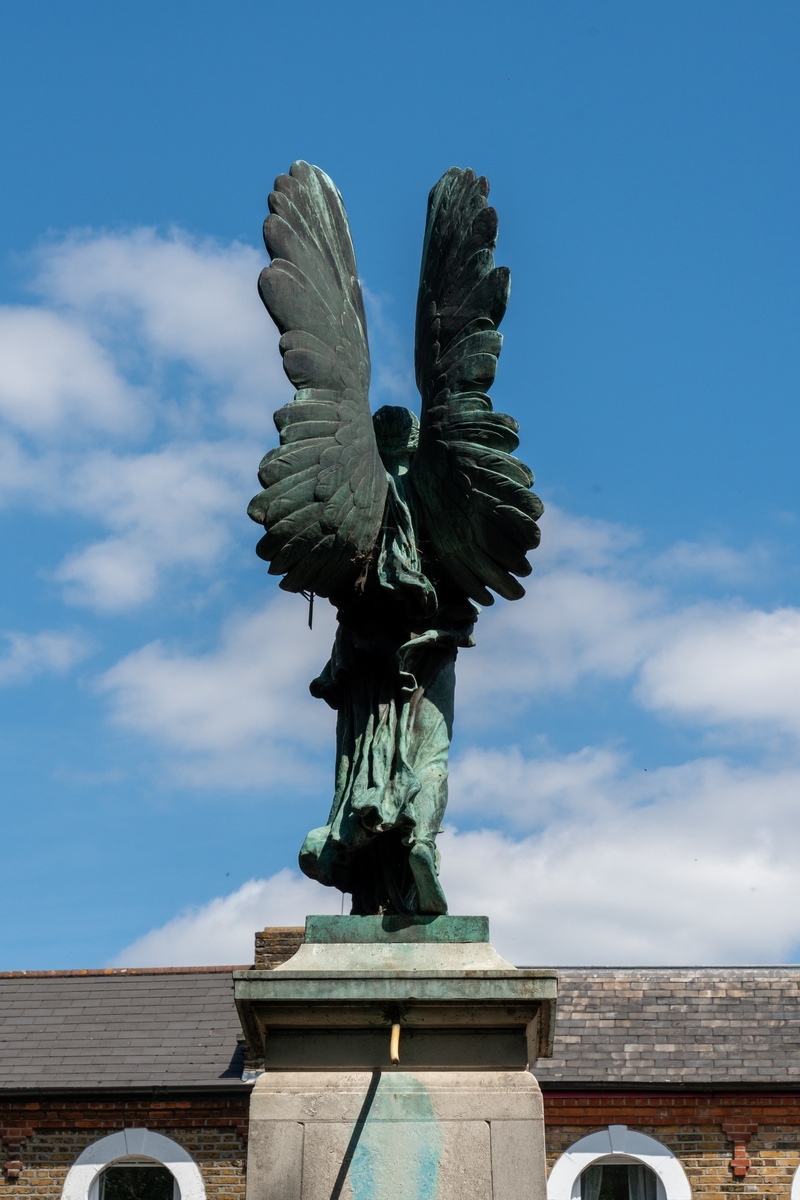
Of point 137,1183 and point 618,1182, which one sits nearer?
point 618,1182

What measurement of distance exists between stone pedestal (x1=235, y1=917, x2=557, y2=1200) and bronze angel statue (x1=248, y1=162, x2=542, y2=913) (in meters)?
0.34

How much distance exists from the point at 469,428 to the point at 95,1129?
1253 cm

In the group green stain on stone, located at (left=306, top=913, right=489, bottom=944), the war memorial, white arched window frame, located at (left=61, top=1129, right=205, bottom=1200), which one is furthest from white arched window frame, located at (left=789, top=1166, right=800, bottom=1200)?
green stain on stone, located at (left=306, top=913, right=489, bottom=944)

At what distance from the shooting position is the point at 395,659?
595 cm

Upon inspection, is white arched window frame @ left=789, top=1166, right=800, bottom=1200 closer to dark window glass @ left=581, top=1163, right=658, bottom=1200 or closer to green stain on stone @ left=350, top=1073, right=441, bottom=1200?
dark window glass @ left=581, top=1163, right=658, bottom=1200

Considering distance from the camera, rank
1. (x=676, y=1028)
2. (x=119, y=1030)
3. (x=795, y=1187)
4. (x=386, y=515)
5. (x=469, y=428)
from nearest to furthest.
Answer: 1. (x=469, y=428)
2. (x=386, y=515)
3. (x=795, y=1187)
4. (x=676, y=1028)
5. (x=119, y=1030)

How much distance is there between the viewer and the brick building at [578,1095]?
15656 mm

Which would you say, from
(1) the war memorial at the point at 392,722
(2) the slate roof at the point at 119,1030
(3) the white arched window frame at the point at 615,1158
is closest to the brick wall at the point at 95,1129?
(2) the slate roof at the point at 119,1030

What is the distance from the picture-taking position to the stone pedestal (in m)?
4.99

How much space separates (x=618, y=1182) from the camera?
1580cm

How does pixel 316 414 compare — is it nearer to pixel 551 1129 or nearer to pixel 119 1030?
pixel 551 1129

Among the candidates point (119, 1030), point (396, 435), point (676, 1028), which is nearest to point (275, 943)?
point (119, 1030)

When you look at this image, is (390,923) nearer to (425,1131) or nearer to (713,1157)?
(425,1131)

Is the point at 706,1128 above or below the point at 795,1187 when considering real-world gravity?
above
